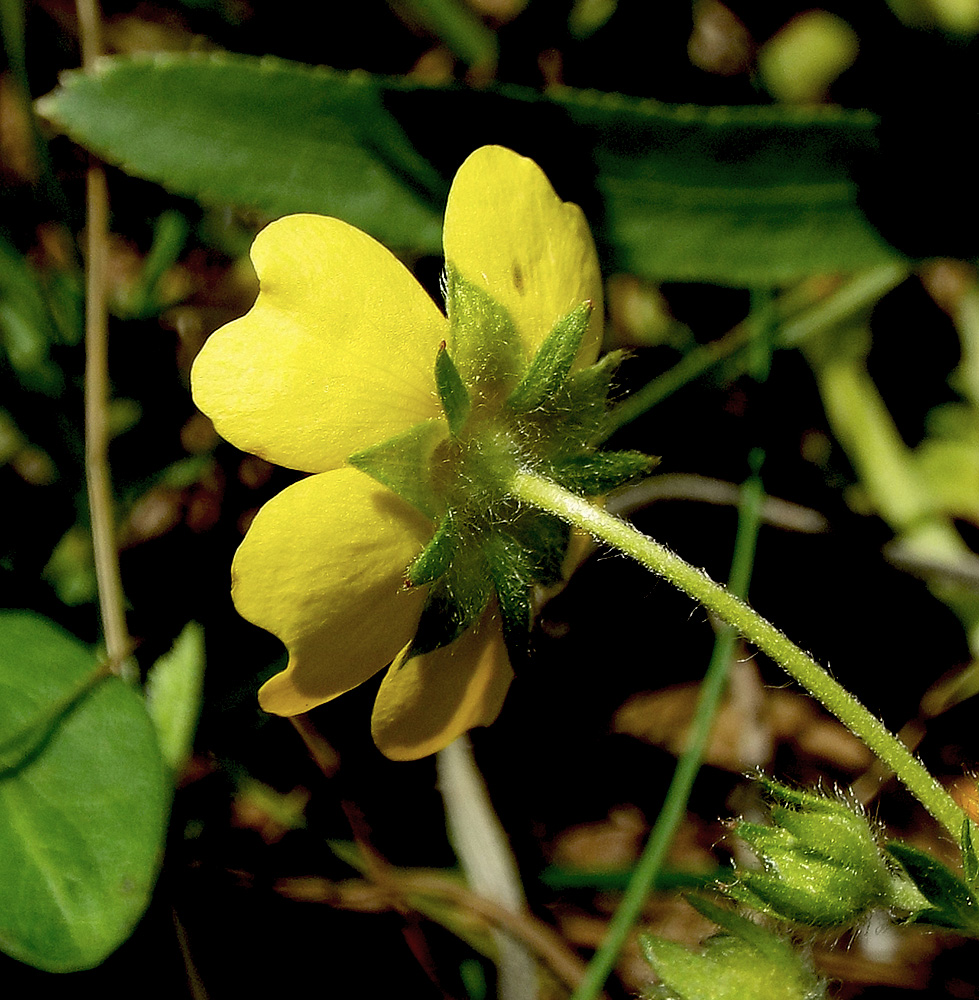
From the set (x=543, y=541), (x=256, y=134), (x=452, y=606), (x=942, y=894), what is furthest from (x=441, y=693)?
(x=256, y=134)

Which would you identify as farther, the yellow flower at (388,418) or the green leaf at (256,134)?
the green leaf at (256,134)

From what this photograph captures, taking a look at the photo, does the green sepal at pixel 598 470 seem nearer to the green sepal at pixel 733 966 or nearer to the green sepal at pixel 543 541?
the green sepal at pixel 543 541

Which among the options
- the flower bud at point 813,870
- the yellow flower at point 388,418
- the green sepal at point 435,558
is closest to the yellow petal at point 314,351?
the yellow flower at point 388,418

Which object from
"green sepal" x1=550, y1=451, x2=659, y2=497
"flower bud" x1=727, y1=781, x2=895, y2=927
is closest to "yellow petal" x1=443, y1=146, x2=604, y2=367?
"green sepal" x1=550, y1=451, x2=659, y2=497

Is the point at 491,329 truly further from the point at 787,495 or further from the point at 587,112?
the point at 787,495

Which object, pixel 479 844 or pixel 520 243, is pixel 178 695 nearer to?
pixel 479 844

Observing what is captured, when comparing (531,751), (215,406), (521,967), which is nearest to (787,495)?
(531,751)
